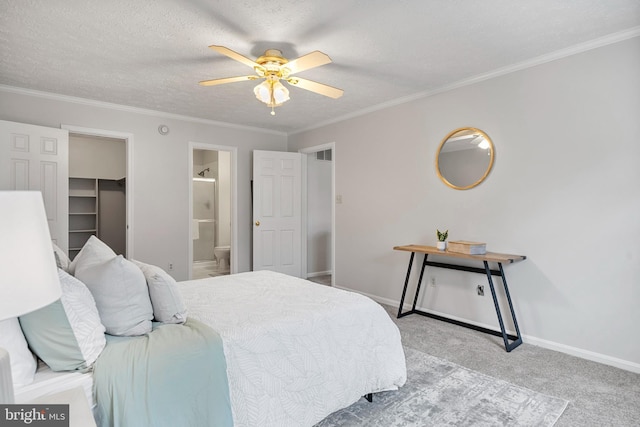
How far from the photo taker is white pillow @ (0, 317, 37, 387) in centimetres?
124

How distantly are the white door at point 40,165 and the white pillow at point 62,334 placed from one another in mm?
2959

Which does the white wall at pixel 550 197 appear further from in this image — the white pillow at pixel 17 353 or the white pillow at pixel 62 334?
the white pillow at pixel 17 353

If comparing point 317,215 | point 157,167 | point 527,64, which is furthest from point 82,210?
point 527,64

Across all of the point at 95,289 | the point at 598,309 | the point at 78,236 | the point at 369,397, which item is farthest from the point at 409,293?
the point at 78,236

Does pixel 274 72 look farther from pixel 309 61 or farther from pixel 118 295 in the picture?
pixel 118 295

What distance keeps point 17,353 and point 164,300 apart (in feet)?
1.91

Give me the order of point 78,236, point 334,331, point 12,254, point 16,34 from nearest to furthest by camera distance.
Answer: point 12,254 < point 334,331 < point 16,34 < point 78,236

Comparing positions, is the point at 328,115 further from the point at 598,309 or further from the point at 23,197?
the point at 23,197

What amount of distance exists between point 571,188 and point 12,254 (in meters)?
3.41

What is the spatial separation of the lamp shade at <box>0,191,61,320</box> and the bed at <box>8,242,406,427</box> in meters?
0.76

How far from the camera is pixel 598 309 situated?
107 inches

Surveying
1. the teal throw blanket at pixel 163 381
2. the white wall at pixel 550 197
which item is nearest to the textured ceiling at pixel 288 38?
the white wall at pixel 550 197

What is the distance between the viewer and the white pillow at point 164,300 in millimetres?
1750

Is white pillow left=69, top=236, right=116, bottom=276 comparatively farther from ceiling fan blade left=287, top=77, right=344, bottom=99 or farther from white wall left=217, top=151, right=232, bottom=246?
white wall left=217, top=151, right=232, bottom=246
